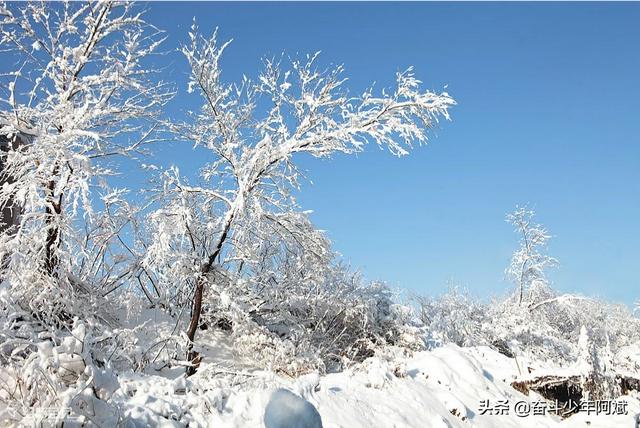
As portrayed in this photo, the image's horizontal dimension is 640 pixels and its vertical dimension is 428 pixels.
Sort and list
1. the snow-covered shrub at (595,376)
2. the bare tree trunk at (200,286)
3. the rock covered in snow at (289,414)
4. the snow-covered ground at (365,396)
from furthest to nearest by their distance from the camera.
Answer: the snow-covered shrub at (595,376) < the bare tree trunk at (200,286) < the snow-covered ground at (365,396) < the rock covered in snow at (289,414)

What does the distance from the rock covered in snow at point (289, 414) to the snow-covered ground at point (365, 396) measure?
5.62 feet

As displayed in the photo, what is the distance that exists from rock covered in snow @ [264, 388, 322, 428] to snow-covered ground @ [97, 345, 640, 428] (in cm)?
171

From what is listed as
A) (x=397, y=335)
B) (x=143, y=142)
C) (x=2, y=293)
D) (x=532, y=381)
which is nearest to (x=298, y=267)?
(x=397, y=335)

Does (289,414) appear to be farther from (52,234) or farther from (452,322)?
(452,322)

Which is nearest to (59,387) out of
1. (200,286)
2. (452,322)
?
(200,286)

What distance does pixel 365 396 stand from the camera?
766 centimetres

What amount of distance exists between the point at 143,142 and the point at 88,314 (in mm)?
3472

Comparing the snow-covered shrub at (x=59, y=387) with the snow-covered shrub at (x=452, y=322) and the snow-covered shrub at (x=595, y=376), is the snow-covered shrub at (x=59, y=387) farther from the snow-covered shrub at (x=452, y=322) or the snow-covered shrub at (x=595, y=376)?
the snow-covered shrub at (x=452, y=322)

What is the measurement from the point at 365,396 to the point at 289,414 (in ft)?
13.5

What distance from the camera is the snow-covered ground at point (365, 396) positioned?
5.86 m

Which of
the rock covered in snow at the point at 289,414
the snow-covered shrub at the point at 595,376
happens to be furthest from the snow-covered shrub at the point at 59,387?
the snow-covered shrub at the point at 595,376

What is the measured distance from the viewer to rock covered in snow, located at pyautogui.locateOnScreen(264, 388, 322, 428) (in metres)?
3.80

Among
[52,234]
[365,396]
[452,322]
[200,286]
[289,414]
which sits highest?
[452,322]

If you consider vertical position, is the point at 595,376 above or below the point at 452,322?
below
